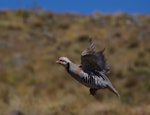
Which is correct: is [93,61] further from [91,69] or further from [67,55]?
[67,55]

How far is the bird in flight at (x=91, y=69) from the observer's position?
84.7 inches

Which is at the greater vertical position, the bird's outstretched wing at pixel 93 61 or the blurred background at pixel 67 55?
the blurred background at pixel 67 55

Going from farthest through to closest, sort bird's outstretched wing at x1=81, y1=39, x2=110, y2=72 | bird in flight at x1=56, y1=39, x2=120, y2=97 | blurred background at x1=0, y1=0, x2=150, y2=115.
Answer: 1. blurred background at x1=0, y1=0, x2=150, y2=115
2. bird's outstretched wing at x1=81, y1=39, x2=110, y2=72
3. bird in flight at x1=56, y1=39, x2=120, y2=97

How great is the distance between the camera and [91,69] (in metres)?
2.33

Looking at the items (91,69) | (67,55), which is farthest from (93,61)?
(67,55)

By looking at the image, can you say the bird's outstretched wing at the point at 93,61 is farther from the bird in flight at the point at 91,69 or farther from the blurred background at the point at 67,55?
the blurred background at the point at 67,55

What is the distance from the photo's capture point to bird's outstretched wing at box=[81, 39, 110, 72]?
7.49ft

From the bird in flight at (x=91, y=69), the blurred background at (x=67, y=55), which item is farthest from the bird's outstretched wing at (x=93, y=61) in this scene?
the blurred background at (x=67, y=55)

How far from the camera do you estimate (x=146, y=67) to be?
68.2ft

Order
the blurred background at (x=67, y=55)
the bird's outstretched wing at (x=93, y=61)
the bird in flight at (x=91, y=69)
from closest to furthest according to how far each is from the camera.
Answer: the bird in flight at (x=91, y=69)
the bird's outstretched wing at (x=93, y=61)
the blurred background at (x=67, y=55)

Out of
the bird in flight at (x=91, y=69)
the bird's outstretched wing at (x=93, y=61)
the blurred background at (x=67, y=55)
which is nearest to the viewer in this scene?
the bird in flight at (x=91, y=69)

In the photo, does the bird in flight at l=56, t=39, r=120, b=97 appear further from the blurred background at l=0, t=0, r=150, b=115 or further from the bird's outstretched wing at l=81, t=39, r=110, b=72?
the blurred background at l=0, t=0, r=150, b=115

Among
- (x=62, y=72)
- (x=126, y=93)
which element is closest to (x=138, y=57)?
(x=62, y=72)

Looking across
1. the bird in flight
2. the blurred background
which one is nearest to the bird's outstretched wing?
the bird in flight
